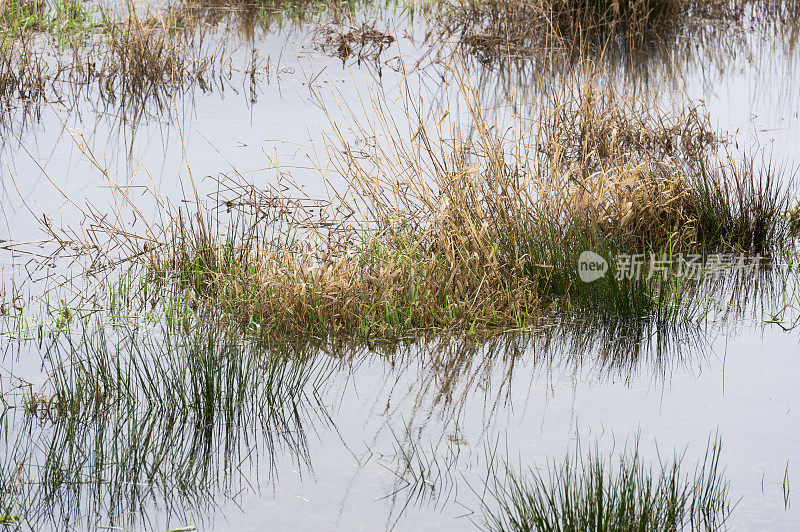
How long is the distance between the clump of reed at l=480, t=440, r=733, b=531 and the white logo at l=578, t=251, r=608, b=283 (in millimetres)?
1152

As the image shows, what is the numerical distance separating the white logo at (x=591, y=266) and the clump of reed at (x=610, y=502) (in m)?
1.15

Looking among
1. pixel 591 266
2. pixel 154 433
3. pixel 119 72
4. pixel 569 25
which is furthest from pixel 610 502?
pixel 569 25

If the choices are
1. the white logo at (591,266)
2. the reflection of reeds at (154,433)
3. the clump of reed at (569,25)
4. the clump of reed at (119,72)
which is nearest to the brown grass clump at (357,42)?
the clump of reed at (569,25)

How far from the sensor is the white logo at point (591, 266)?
11.7 ft

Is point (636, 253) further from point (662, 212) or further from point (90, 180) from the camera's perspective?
point (90, 180)

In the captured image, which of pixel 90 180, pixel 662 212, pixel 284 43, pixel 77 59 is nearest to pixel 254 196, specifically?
pixel 90 180

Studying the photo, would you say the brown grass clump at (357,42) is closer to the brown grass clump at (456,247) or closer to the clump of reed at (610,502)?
the brown grass clump at (456,247)

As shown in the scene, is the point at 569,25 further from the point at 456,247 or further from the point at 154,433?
the point at 154,433

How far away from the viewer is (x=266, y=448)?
8.65 feet

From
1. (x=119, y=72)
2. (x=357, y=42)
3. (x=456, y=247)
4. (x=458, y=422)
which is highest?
(x=357, y=42)

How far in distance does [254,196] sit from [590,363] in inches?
76.1

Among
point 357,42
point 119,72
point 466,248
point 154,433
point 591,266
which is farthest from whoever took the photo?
point 357,42

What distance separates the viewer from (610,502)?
7.04 ft

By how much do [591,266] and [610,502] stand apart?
1575 millimetres
